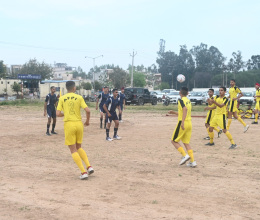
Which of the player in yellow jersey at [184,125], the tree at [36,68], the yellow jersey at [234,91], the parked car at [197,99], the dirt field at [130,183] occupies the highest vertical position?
the tree at [36,68]

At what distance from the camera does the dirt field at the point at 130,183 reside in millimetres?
5855


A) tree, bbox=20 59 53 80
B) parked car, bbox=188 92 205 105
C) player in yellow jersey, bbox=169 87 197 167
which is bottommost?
parked car, bbox=188 92 205 105

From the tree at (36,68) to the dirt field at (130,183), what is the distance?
7362cm

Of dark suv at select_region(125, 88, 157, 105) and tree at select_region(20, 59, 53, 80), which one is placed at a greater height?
tree at select_region(20, 59, 53, 80)

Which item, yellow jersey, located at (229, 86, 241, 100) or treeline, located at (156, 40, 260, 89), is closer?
yellow jersey, located at (229, 86, 241, 100)

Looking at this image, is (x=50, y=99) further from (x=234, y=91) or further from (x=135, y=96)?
(x=135, y=96)

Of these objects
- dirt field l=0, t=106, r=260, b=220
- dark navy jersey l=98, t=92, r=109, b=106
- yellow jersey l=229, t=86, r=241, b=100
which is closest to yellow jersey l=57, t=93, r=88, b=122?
dirt field l=0, t=106, r=260, b=220

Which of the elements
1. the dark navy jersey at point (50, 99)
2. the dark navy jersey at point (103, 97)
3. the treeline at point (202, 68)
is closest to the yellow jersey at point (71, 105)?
the dark navy jersey at point (50, 99)

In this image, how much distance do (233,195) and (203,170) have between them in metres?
2.16

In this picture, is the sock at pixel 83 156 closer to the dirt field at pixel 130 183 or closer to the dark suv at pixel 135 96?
the dirt field at pixel 130 183

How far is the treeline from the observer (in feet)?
362

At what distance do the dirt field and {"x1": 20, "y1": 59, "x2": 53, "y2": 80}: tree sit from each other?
7362cm

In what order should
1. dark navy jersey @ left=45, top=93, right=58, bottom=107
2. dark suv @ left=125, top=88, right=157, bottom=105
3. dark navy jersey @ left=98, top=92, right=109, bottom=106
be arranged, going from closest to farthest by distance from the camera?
dark navy jersey @ left=45, top=93, right=58, bottom=107
dark navy jersey @ left=98, top=92, right=109, bottom=106
dark suv @ left=125, top=88, right=157, bottom=105

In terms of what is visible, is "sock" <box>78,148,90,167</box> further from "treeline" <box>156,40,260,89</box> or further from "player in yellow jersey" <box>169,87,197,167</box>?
"treeline" <box>156,40,260,89</box>
